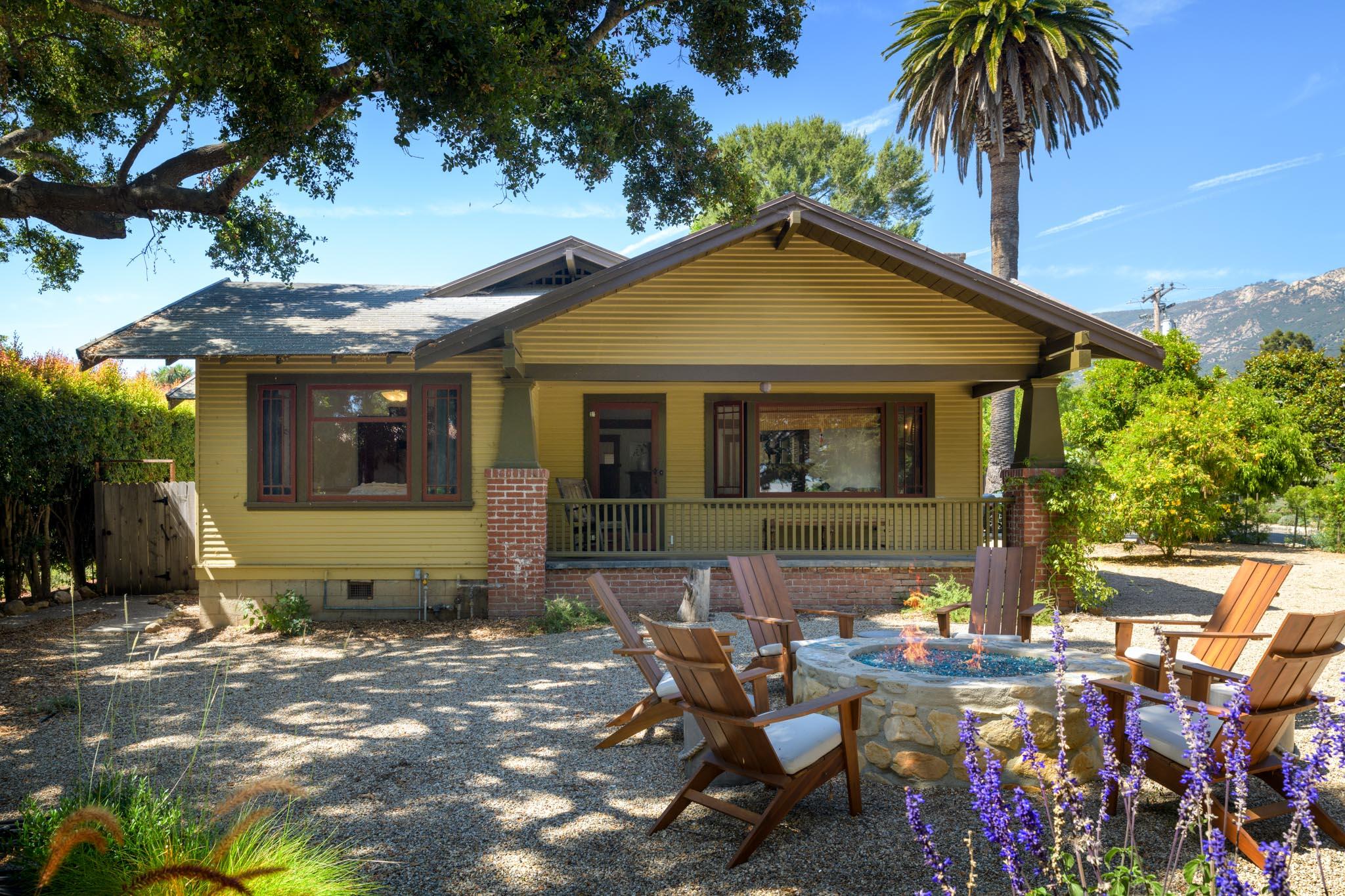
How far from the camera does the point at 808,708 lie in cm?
388

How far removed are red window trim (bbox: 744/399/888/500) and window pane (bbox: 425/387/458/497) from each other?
4.59 meters

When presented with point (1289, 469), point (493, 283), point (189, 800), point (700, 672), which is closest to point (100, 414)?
point (493, 283)

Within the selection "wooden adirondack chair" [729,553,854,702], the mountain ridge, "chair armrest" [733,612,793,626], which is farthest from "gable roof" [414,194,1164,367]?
the mountain ridge

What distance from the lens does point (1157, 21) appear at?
95.3 feet

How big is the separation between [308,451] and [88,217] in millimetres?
3418

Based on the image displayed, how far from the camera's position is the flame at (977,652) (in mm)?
5363

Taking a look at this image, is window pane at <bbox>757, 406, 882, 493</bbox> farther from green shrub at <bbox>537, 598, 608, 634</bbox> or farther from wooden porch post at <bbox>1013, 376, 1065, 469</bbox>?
green shrub at <bbox>537, 598, 608, 634</bbox>

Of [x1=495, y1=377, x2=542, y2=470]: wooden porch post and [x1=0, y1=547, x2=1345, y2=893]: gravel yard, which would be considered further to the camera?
[x1=495, y1=377, x2=542, y2=470]: wooden porch post

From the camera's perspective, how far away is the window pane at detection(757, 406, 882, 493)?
13.1m

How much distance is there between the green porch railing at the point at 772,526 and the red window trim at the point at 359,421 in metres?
1.94

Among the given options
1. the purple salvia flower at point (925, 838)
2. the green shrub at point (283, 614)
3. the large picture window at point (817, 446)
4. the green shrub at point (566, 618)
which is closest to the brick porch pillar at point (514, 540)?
the green shrub at point (566, 618)

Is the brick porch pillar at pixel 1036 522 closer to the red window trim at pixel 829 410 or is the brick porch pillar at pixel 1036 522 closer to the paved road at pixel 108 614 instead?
the red window trim at pixel 829 410

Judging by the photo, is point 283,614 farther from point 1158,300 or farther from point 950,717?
point 1158,300

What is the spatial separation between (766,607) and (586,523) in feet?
15.9
